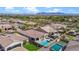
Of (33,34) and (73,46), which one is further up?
(33,34)

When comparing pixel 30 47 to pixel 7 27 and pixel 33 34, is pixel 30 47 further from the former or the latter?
pixel 7 27

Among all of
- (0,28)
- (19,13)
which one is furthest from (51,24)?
(0,28)

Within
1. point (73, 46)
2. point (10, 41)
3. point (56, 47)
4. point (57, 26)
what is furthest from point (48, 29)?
point (10, 41)

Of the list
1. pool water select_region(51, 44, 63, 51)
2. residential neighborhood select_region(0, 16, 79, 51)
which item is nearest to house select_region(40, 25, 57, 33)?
residential neighborhood select_region(0, 16, 79, 51)

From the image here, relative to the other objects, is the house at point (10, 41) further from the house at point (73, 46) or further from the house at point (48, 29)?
the house at point (73, 46)

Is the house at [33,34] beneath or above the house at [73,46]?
above

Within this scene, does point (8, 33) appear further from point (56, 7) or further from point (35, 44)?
point (56, 7)

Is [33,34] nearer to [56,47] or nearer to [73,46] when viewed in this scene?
[56,47]

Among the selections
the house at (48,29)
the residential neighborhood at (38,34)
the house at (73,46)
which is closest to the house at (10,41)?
the residential neighborhood at (38,34)

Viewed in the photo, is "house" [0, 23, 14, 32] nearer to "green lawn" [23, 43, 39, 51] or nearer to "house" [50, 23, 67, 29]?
"green lawn" [23, 43, 39, 51]
